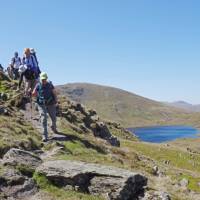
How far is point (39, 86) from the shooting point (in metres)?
22.0

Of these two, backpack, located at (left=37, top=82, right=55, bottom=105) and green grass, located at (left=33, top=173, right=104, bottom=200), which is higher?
backpack, located at (left=37, top=82, right=55, bottom=105)

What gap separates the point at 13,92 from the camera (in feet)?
117

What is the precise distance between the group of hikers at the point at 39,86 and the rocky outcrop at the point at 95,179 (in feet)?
21.3

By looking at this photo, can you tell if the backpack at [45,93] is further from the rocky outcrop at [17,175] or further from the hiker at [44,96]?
the rocky outcrop at [17,175]

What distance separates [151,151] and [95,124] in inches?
1097

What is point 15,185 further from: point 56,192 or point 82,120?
point 82,120

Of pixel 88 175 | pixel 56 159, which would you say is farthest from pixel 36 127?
pixel 88 175

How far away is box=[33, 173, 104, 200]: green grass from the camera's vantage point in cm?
1459

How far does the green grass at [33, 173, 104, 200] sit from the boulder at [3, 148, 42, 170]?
2.58ft

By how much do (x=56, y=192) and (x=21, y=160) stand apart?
2439 millimetres

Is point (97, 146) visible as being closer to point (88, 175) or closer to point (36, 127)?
point (36, 127)

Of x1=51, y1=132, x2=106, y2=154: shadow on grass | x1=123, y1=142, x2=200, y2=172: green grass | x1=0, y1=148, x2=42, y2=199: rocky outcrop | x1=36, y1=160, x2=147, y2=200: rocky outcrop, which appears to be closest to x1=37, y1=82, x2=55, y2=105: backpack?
x1=51, y1=132, x2=106, y2=154: shadow on grass

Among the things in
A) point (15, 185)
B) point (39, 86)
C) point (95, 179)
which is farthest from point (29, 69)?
point (15, 185)

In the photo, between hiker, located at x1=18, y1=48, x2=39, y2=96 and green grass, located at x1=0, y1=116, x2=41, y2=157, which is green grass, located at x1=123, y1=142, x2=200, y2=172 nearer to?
hiker, located at x1=18, y1=48, x2=39, y2=96
